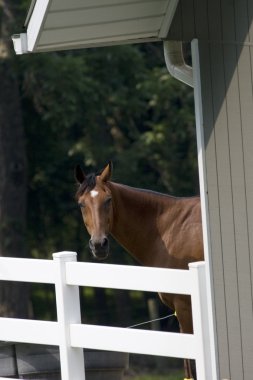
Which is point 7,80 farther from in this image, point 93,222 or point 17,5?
point 93,222

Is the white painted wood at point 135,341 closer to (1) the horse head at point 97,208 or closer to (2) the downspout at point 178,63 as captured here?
(1) the horse head at point 97,208

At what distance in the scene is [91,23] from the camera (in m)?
6.69

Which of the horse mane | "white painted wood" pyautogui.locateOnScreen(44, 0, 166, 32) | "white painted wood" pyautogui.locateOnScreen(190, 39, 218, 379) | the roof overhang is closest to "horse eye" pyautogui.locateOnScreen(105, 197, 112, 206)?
the horse mane

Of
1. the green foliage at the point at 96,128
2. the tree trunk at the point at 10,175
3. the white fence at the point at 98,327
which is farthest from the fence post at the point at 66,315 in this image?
the green foliage at the point at 96,128

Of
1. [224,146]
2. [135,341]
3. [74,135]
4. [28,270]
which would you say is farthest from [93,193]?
[74,135]

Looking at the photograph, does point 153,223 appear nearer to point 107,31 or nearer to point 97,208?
point 97,208

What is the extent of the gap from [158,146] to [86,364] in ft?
44.3

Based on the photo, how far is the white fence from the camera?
6.04m

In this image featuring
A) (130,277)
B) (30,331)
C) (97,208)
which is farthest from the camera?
(97,208)

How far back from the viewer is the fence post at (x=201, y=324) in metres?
6.02

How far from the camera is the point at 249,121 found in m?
6.04

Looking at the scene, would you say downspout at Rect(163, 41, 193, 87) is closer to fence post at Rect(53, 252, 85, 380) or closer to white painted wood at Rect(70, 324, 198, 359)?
fence post at Rect(53, 252, 85, 380)

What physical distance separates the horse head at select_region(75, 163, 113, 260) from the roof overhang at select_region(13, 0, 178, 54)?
1.24m

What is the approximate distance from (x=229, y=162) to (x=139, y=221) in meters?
2.20
